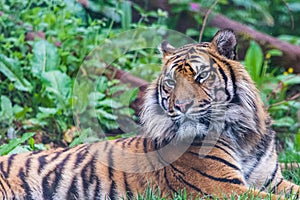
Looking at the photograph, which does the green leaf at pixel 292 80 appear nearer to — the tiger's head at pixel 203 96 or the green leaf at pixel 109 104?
the green leaf at pixel 109 104

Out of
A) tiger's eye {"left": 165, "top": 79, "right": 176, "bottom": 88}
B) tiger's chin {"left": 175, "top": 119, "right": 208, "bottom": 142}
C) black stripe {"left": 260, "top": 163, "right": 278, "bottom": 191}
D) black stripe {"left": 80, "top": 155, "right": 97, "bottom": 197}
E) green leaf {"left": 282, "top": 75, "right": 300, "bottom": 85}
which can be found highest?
tiger's eye {"left": 165, "top": 79, "right": 176, "bottom": 88}

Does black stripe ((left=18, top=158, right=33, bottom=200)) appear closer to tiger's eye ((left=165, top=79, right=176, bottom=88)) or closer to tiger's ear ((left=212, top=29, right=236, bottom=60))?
tiger's eye ((left=165, top=79, right=176, bottom=88))

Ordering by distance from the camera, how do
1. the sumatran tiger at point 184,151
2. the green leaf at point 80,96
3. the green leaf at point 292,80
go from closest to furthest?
the sumatran tiger at point 184,151 < the green leaf at point 80,96 < the green leaf at point 292,80

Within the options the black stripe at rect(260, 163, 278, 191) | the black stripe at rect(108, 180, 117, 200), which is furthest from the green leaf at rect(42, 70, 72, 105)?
the black stripe at rect(260, 163, 278, 191)

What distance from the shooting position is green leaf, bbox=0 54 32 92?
6.96 meters

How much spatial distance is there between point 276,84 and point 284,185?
351 cm

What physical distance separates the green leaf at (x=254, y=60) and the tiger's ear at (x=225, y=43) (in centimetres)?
364

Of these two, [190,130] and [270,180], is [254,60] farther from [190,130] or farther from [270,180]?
[190,130]

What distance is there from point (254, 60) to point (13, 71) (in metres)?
2.91

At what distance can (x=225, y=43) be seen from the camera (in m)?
4.39

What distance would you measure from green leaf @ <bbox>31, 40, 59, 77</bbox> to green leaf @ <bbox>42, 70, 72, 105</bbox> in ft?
0.63

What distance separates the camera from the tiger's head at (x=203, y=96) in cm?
423

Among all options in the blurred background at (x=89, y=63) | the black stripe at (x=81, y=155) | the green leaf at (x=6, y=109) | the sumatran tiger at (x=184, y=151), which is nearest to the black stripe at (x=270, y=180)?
the sumatran tiger at (x=184, y=151)

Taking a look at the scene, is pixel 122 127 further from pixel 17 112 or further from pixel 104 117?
pixel 17 112
